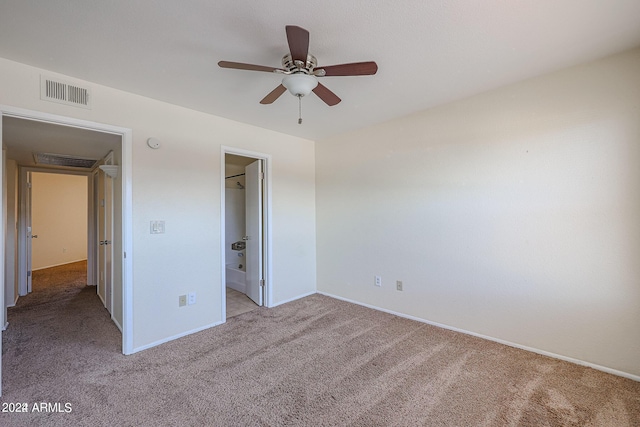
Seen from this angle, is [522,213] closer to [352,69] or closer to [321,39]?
[352,69]

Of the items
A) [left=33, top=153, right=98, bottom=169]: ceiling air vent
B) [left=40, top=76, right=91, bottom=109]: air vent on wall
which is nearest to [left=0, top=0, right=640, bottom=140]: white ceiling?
[left=40, top=76, right=91, bottom=109]: air vent on wall

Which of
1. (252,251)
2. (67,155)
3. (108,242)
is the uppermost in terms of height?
(67,155)

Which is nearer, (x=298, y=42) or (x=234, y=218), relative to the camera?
(x=298, y=42)

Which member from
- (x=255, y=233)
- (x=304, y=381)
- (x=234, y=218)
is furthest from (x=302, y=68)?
(x=234, y=218)

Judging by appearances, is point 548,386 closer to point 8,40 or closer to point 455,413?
point 455,413

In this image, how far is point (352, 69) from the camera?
166 cm

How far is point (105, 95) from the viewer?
2320mm

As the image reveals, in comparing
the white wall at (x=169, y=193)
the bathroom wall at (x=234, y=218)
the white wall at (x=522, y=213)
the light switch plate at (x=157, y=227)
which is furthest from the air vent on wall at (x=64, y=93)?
the bathroom wall at (x=234, y=218)

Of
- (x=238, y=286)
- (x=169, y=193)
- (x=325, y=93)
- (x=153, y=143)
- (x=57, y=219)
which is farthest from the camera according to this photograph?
(x=57, y=219)

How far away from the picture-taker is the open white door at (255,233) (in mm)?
3613

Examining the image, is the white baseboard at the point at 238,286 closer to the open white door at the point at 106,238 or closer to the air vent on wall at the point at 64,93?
the open white door at the point at 106,238

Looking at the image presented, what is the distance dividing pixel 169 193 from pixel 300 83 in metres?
1.76

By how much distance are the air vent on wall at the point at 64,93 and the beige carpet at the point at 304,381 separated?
215cm

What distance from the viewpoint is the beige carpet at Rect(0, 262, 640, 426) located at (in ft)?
5.49
